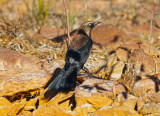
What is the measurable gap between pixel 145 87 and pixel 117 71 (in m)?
0.88

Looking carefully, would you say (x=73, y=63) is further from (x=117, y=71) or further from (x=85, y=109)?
(x=85, y=109)

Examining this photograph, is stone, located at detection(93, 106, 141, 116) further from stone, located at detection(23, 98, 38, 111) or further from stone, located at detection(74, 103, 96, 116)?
stone, located at detection(23, 98, 38, 111)

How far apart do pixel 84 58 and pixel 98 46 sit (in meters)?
1.10

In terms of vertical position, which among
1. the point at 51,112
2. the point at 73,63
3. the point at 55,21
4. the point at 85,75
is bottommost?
the point at 51,112

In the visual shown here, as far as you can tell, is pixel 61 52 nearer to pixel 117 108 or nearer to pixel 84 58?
pixel 84 58

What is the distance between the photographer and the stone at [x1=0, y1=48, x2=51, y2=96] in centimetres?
401

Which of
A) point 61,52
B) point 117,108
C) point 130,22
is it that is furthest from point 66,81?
point 130,22

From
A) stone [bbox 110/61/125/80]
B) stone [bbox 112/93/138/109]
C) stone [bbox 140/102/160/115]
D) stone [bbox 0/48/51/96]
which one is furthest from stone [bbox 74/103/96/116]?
stone [bbox 110/61/125/80]

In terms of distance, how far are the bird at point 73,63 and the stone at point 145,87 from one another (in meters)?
0.83

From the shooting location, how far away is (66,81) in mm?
4004

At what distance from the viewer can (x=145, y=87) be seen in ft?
12.5

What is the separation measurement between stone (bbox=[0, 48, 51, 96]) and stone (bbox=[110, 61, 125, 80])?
40.1 inches

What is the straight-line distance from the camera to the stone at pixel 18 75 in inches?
158

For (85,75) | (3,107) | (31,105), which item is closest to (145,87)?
(85,75)
